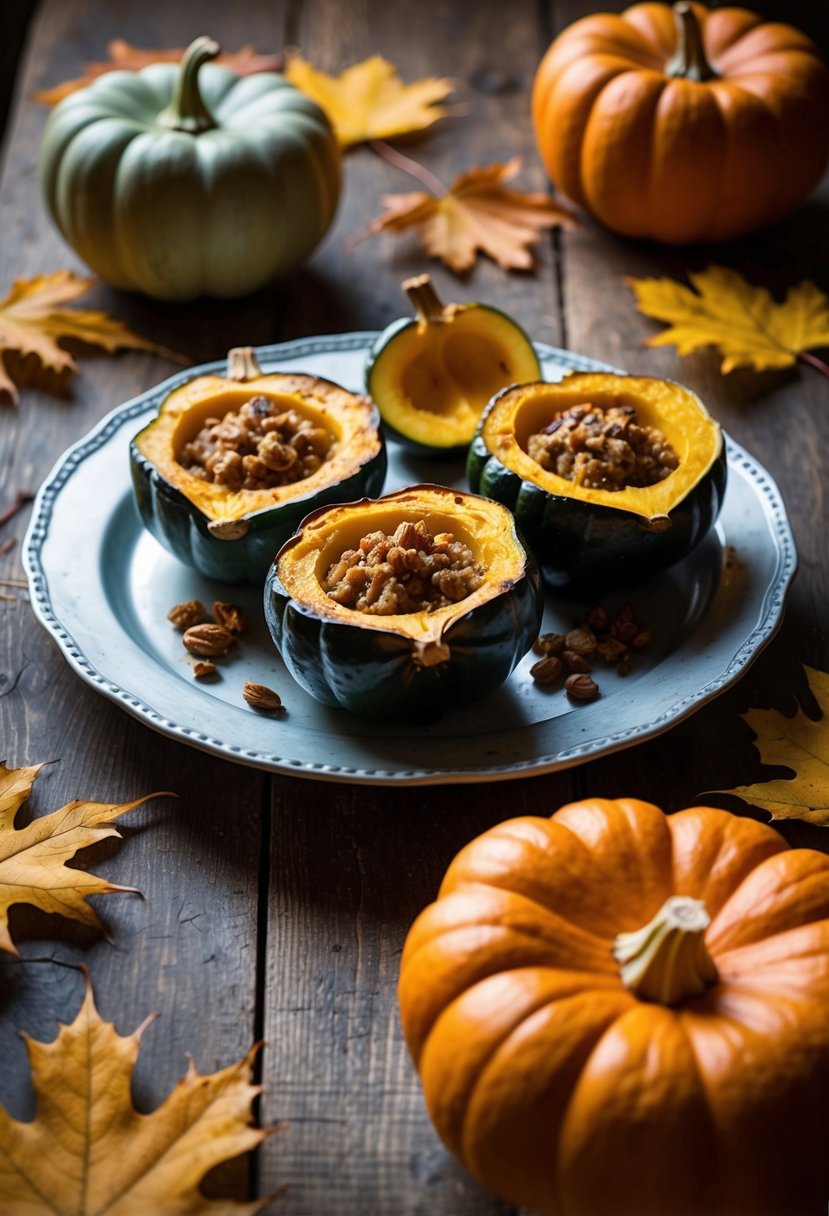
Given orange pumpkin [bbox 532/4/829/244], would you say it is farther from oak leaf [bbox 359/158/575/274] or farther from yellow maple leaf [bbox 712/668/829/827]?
yellow maple leaf [bbox 712/668/829/827]

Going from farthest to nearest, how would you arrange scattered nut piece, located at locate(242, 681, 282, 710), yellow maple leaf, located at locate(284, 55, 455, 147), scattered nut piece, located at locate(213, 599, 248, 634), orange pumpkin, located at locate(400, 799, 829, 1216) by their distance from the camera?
yellow maple leaf, located at locate(284, 55, 455, 147) < scattered nut piece, located at locate(213, 599, 248, 634) < scattered nut piece, located at locate(242, 681, 282, 710) < orange pumpkin, located at locate(400, 799, 829, 1216)

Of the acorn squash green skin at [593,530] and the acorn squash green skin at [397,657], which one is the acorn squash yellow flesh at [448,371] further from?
the acorn squash green skin at [397,657]

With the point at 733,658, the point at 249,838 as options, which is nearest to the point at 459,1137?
the point at 249,838

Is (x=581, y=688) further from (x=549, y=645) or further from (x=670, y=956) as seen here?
(x=670, y=956)

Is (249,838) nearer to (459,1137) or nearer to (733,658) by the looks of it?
(459,1137)

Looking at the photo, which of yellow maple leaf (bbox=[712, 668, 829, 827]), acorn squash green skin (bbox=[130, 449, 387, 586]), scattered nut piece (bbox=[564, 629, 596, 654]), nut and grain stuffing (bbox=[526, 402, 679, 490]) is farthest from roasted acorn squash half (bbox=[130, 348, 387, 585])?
yellow maple leaf (bbox=[712, 668, 829, 827])
